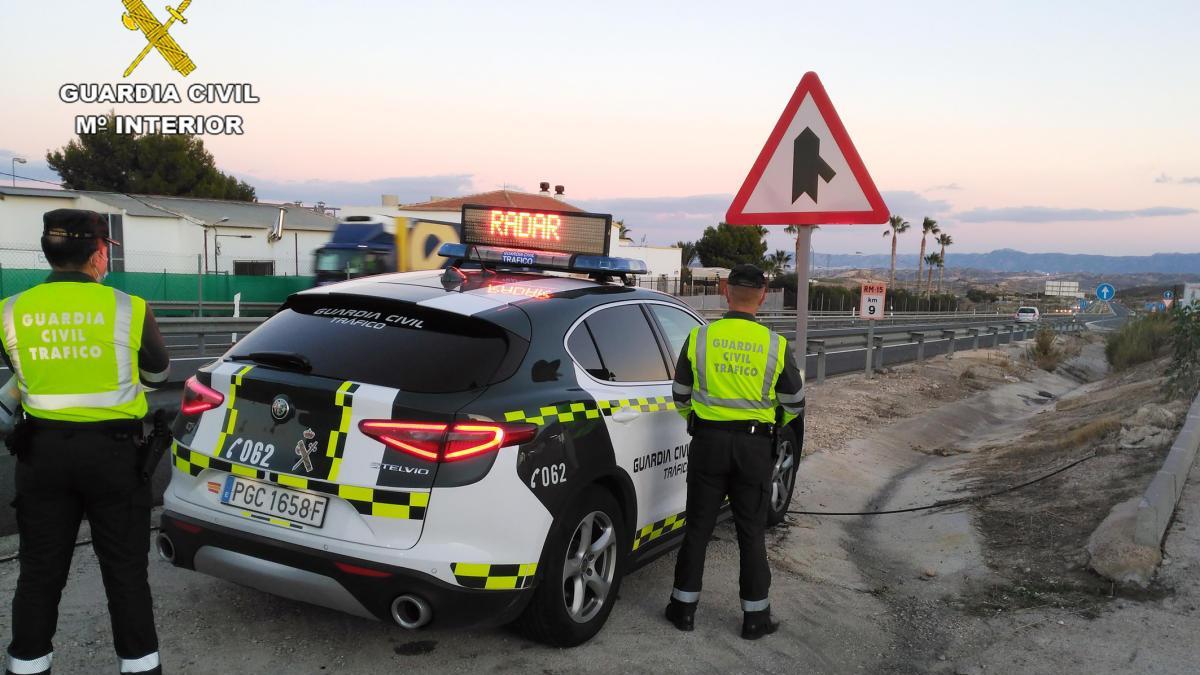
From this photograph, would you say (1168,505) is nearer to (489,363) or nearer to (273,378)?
(489,363)

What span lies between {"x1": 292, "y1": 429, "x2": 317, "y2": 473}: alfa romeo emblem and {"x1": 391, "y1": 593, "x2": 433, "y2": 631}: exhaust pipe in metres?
0.62

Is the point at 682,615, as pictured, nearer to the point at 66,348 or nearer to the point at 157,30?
the point at 66,348

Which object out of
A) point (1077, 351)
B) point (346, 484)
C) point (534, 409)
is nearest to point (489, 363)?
point (534, 409)

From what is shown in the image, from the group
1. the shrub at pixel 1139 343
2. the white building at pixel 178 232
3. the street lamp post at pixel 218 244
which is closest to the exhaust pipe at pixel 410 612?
the shrub at pixel 1139 343

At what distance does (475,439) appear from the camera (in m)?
3.52

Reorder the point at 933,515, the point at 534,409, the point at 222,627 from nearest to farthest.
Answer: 1. the point at 534,409
2. the point at 222,627
3. the point at 933,515

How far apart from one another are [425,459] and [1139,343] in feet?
80.0

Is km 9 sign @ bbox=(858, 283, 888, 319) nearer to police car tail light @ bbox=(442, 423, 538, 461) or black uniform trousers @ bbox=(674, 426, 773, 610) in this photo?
black uniform trousers @ bbox=(674, 426, 773, 610)

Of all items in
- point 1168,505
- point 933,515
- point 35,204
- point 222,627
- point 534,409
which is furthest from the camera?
point 35,204

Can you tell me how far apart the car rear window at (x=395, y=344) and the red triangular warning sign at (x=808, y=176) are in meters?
2.40

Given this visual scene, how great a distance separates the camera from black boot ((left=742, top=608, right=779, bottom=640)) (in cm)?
438

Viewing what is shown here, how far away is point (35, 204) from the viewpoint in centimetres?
3300

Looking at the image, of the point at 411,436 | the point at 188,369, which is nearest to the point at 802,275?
the point at 411,436

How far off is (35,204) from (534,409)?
35.7 metres
